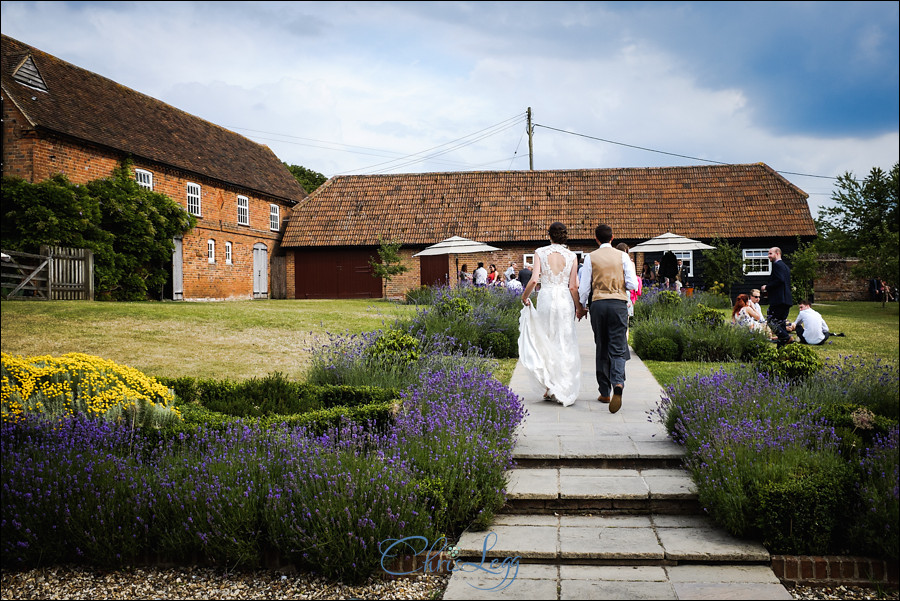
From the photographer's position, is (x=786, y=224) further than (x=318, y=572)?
Yes

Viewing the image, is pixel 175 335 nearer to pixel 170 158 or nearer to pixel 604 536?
pixel 604 536

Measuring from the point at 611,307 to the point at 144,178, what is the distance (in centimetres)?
2134

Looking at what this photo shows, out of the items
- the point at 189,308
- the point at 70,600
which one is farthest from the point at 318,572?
the point at 189,308

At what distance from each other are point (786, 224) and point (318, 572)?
3022 cm

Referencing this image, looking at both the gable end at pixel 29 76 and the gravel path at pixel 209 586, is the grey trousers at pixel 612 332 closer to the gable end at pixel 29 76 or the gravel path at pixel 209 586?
the gravel path at pixel 209 586

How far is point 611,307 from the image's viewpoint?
301 inches

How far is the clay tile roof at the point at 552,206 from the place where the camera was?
100ft

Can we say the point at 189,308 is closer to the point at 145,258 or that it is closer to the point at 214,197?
the point at 145,258

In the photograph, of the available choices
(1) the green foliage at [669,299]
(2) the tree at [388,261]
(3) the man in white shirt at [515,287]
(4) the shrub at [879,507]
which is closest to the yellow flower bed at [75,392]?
(4) the shrub at [879,507]

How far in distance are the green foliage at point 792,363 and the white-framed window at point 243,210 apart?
26195 millimetres

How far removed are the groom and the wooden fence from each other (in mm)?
15548

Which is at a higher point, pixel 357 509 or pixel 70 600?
pixel 357 509

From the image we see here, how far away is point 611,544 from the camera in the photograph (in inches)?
176

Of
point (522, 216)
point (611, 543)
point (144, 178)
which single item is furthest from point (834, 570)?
point (522, 216)
